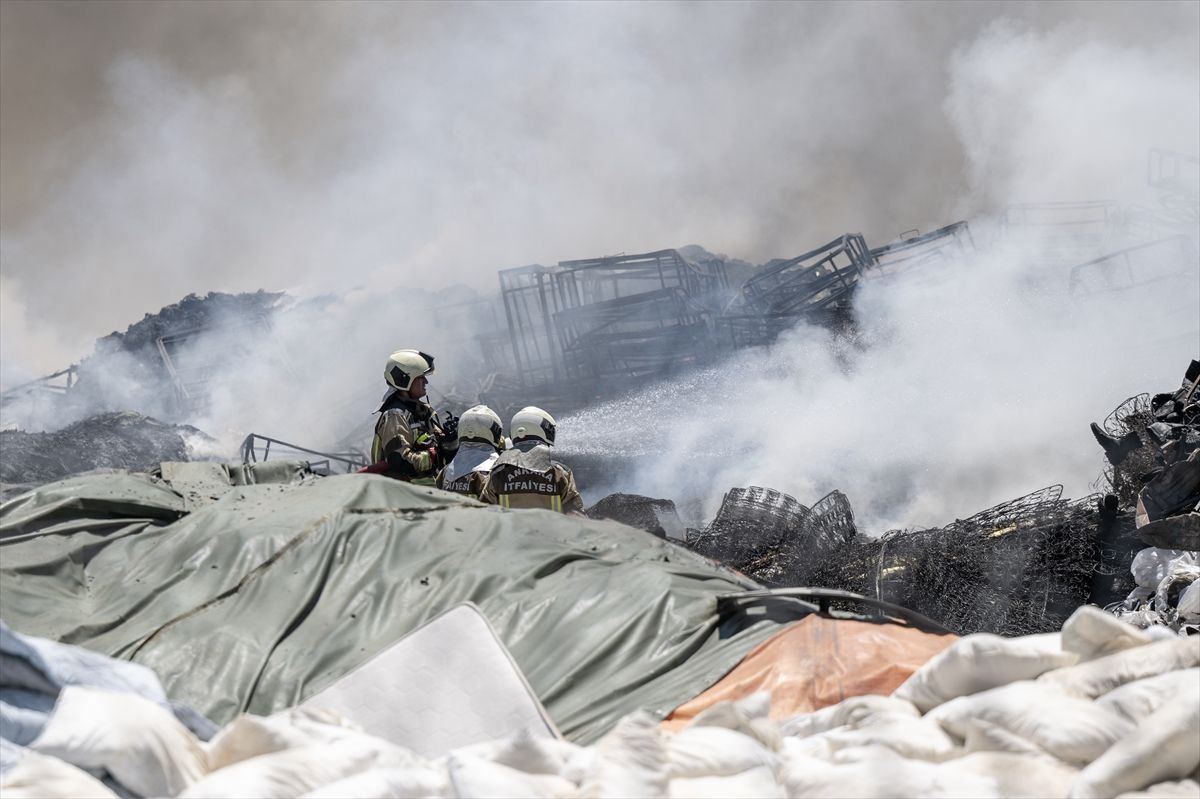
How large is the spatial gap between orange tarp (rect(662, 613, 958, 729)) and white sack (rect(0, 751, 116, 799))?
147 centimetres

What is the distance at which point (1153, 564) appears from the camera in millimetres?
6711

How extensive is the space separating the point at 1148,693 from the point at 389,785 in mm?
1454

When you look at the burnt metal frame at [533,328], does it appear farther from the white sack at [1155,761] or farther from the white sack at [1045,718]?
the white sack at [1155,761]

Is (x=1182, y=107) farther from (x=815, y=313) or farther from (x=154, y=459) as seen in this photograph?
(x=154, y=459)

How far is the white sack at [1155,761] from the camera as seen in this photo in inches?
82.7

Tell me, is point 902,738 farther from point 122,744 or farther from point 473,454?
point 473,454

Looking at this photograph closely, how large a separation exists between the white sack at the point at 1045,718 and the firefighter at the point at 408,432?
424cm

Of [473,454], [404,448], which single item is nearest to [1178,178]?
[473,454]

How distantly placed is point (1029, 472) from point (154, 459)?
8.93 meters

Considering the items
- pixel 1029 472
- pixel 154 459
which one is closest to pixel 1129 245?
pixel 1029 472

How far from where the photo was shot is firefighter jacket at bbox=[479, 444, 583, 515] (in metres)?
6.07

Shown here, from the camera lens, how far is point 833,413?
13.9 metres

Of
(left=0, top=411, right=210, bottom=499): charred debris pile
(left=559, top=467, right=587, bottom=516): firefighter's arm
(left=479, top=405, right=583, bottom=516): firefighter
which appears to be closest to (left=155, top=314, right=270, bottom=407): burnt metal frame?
(left=0, top=411, right=210, bottom=499): charred debris pile

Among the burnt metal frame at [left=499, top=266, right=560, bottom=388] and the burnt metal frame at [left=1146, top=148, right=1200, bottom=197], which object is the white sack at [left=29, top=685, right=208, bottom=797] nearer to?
the burnt metal frame at [left=499, top=266, right=560, bottom=388]
